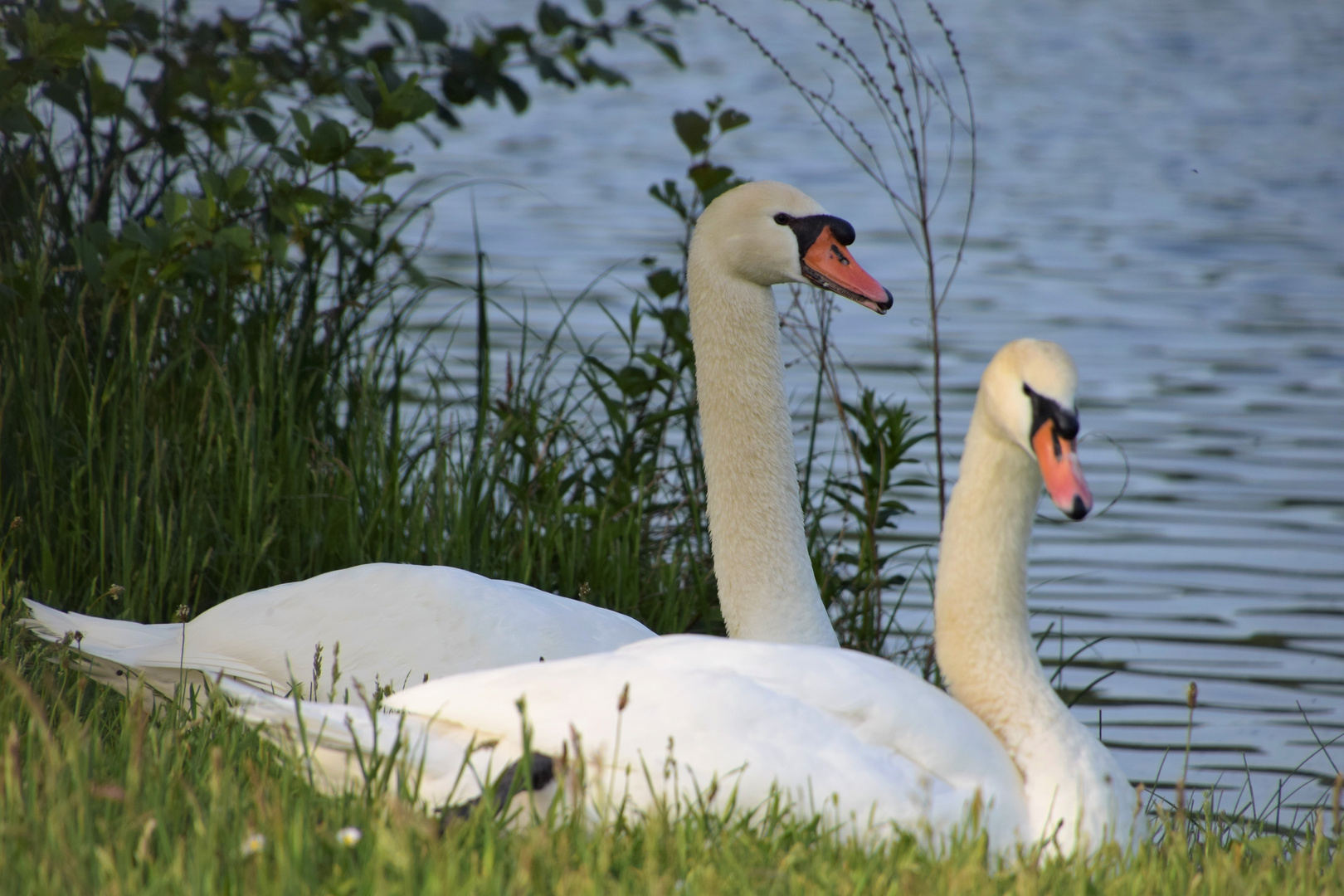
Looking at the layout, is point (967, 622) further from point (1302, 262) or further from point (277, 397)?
point (1302, 262)

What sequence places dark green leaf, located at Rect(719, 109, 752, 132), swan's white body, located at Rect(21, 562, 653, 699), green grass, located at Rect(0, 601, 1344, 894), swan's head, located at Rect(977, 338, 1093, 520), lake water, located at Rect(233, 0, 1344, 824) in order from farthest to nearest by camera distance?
lake water, located at Rect(233, 0, 1344, 824)
dark green leaf, located at Rect(719, 109, 752, 132)
swan's white body, located at Rect(21, 562, 653, 699)
swan's head, located at Rect(977, 338, 1093, 520)
green grass, located at Rect(0, 601, 1344, 894)

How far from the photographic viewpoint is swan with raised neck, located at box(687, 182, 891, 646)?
4344 millimetres

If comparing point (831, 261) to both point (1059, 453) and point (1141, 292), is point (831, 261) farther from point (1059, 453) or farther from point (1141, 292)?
point (1141, 292)

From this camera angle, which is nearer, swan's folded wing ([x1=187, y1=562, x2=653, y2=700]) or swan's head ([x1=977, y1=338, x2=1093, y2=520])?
swan's head ([x1=977, y1=338, x2=1093, y2=520])

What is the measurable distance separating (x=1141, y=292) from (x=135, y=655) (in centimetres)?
1018

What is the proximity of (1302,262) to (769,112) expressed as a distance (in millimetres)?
11100

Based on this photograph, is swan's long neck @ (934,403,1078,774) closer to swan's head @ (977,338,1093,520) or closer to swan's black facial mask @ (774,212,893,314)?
swan's head @ (977,338,1093,520)

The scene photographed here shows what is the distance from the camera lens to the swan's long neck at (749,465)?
14.2ft

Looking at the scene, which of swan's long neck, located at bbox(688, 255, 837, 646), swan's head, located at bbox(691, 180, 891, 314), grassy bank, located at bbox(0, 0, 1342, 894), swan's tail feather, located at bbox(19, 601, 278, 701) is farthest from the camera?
grassy bank, located at bbox(0, 0, 1342, 894)

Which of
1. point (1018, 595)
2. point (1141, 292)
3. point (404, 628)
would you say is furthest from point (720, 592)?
point (1141, 292)

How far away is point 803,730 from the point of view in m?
2.88

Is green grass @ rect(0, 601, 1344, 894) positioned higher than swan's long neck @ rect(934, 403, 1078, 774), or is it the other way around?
swan's long neck @ rect(934, 403, 1078, 774)

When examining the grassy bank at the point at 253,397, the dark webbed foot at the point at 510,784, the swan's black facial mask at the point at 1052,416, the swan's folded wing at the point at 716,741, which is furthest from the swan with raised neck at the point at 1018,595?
the dark webbed foot at the point at 510,784

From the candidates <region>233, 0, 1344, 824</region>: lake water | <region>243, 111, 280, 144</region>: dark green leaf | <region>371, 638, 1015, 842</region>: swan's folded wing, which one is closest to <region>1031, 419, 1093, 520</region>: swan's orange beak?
<region>371, 638, 1015, 842</region>: swan's folded wing
